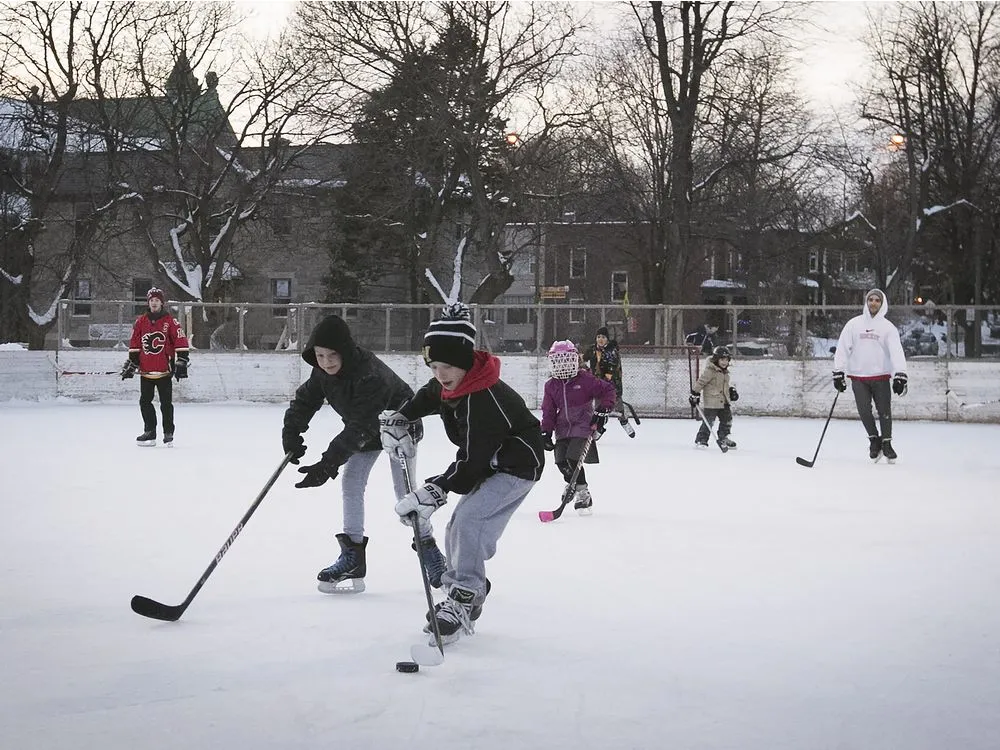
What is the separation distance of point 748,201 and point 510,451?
24.6 metres

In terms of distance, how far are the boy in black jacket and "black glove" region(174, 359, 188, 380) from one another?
8.34 metres

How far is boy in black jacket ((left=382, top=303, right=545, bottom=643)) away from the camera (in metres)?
4.50

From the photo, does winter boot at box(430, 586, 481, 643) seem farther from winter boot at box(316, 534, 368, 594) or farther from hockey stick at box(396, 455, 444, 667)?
winter boot at box(316, 534, 368, 594)

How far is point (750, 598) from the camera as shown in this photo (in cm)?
544

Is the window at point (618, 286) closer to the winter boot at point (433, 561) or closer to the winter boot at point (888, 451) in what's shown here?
the winter boot at point (888, 451)

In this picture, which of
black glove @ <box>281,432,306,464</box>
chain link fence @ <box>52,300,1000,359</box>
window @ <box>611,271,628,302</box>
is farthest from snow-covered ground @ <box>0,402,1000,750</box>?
window @ <box>611,271,628,302</box>

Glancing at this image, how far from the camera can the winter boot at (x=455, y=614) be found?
4.45 meters

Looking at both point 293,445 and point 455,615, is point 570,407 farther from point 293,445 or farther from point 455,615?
point 455,615

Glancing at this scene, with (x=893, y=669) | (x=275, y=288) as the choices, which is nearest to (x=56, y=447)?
(x=893, y=669)

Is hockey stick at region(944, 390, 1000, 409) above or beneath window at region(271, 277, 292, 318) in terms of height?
beneath

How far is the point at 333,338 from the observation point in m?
5.20

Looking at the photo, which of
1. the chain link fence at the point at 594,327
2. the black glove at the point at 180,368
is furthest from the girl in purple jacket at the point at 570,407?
the chain link fence at the point at 594,327

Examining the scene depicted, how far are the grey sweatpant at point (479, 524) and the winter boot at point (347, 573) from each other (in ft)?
2.97

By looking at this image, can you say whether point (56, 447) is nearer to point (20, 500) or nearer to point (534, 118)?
point (20, 500)
